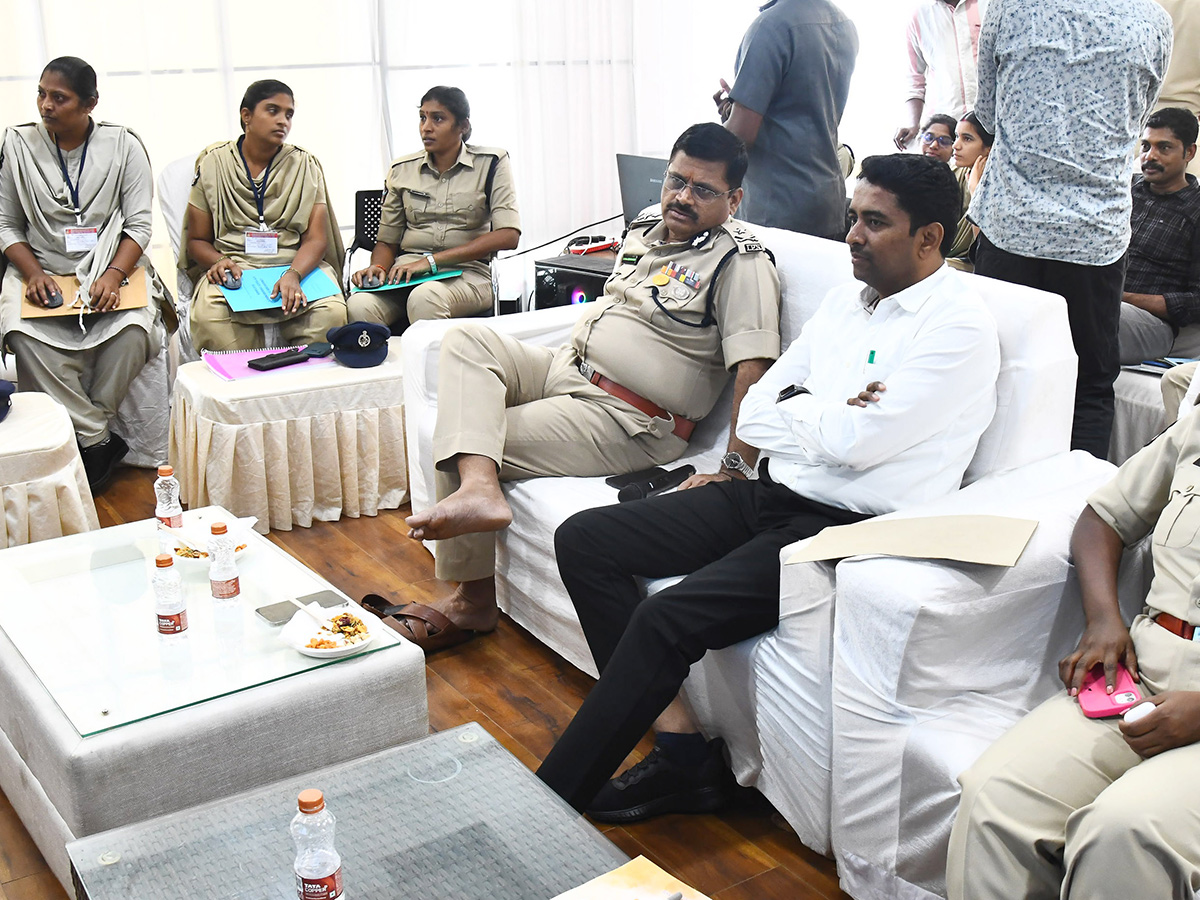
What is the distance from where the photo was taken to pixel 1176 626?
162cm

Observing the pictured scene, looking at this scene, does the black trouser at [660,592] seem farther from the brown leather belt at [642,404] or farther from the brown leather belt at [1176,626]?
the brown leather belt at [1176,626]

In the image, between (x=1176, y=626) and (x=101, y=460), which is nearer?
(x=1176, y=626)

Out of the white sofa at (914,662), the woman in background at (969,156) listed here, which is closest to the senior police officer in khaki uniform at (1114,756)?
the white sofa at (914,662)

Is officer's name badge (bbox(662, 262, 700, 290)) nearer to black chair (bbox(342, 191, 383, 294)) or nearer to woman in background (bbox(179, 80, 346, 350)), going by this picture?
woman in background (bbox(179, 80, 346, 350))

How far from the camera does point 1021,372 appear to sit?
2.03 m

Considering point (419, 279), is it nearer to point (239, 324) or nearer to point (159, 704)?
point (239, 324)

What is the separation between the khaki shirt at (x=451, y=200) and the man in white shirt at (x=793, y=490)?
7.02 ft

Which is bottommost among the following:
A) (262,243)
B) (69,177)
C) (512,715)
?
(512,715)

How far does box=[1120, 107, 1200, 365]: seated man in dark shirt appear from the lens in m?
3.22

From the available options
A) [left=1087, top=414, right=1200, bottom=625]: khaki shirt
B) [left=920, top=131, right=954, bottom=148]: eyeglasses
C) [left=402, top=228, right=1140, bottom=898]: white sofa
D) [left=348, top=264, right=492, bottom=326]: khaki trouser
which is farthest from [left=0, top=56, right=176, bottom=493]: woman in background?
[left=1087, top=414, right=1200, bottom=625]: khaki shirt

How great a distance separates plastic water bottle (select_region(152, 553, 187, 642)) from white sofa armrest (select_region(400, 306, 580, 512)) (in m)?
0.97

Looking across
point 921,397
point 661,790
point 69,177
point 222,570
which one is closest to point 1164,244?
point 921,397

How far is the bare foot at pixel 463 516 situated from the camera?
2385 mm

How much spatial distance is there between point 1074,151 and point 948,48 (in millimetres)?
2355
